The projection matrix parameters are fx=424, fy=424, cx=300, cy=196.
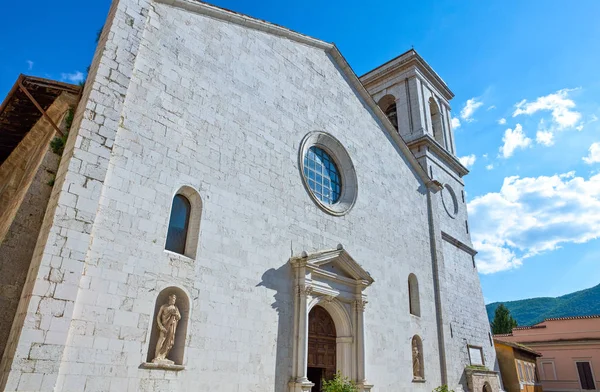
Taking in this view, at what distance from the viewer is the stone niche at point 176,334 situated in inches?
256

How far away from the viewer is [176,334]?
22.7 feet

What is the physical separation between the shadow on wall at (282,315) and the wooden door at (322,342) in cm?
97

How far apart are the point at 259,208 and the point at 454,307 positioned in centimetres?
952

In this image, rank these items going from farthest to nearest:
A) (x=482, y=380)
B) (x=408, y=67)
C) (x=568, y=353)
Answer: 1. (x=568, y=353)
2. (x=408, y=67)
3. (x=482, y=380)

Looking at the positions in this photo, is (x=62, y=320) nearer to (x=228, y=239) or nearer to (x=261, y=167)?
(x=228, y=239)

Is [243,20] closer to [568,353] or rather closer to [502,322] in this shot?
[568,353]

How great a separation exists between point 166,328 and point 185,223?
1.94m

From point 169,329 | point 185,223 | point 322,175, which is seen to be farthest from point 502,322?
point 169,329

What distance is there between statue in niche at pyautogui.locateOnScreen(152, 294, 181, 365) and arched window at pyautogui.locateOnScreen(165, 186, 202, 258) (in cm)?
101

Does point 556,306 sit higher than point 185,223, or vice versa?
point 556,306

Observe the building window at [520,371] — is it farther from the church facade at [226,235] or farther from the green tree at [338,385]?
the green tree at [338,385]

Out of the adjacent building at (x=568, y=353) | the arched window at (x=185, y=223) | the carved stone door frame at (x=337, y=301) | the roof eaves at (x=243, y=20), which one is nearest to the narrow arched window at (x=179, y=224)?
the arched window at (x=185, y=223)

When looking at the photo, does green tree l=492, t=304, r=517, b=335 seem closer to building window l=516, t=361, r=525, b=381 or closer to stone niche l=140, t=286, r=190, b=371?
building window l=516, t=361, r=525, b=381

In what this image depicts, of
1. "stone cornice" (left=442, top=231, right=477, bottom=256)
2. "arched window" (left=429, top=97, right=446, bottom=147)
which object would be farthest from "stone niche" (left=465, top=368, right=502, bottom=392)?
"arched window" (left=429, top=97, right=446, bottom=147)
